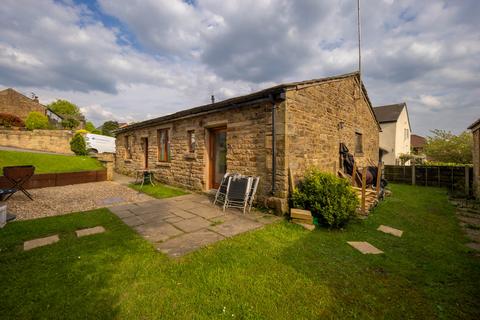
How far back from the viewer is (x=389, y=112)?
2327 centimetres

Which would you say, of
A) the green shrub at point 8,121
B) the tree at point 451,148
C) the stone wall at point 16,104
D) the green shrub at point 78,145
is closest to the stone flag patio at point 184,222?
the green shrub at point 78,145

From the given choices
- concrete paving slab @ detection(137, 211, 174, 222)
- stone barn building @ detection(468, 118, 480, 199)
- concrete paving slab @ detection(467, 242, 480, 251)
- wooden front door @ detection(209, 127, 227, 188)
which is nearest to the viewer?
concrete paving slab @ detection(467, 242, 480, 251)

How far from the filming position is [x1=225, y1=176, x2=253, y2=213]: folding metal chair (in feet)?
18.8

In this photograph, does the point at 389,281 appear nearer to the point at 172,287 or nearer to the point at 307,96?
the point at 172,287

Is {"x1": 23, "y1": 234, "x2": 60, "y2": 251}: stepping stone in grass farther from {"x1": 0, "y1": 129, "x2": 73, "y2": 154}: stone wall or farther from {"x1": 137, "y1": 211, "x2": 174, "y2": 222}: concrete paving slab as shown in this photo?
{"x1": 0, "y1": 129, "x2": 73, "y2": 154}: stone wall

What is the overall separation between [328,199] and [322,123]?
326cm

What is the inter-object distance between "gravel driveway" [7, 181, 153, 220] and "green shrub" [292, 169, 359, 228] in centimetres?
501

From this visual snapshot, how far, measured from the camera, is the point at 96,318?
2.08 m

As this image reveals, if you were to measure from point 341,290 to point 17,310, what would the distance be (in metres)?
3.51

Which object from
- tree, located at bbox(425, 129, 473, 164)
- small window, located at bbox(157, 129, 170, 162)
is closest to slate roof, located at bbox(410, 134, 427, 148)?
tree, located at bbox(425, 129, 473, 164)

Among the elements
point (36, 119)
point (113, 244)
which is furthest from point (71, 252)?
point (36, 119)

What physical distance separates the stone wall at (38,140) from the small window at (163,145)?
17.0 m

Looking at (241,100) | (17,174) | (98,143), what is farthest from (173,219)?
(98,143)

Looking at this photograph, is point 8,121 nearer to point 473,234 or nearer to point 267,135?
point 267,135
